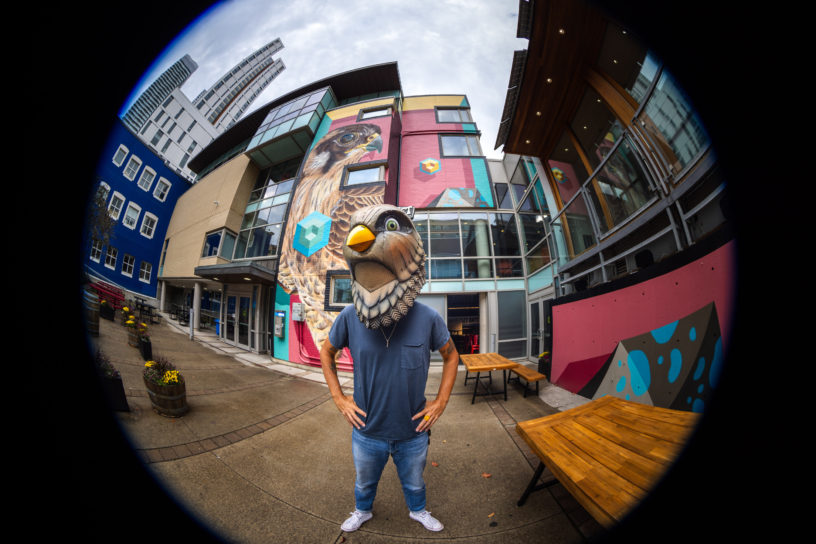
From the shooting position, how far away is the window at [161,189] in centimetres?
175

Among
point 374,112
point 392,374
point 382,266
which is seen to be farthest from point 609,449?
point 374,112

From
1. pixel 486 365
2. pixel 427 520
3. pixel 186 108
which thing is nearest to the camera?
pixel 427 520

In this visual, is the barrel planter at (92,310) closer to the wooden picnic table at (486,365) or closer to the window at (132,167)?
the window at (132,167)

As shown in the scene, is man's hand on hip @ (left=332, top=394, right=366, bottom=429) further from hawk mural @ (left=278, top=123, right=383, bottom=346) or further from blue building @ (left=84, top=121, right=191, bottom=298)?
hawk mural @ (left=278, top=123, right=383, bottom=346)

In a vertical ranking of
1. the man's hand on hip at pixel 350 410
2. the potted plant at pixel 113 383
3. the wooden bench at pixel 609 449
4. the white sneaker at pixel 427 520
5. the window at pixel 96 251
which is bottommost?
the white sneaker at pixel 427 520

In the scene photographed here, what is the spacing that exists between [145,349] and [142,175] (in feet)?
3.96

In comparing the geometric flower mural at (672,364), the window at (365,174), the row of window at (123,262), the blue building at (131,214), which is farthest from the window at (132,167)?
the window at (365,174)

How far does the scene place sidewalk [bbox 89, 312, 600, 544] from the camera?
3.46ft

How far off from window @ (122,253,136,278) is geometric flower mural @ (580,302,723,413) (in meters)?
3.33

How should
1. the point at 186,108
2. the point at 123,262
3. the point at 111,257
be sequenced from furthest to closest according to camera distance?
the point at 186,108 < the point at 123,262 < the point at 111,257

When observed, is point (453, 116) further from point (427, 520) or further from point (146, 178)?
point (427, 520)

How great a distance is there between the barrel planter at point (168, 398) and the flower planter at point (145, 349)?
0.19m

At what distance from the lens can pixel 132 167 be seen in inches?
56.2

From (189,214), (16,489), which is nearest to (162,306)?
(189,214)
